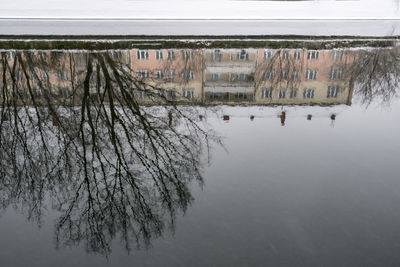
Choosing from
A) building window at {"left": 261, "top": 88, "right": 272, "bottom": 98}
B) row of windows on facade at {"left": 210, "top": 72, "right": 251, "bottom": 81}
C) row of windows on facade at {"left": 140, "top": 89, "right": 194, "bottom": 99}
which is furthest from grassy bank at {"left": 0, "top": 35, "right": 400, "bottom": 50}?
row of windows on facade at {"left": 140, "top": 89, "right": 194, "bottom": 99}

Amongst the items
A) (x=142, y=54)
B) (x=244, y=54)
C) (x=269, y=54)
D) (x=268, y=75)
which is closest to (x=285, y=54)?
(x=269, y=54)

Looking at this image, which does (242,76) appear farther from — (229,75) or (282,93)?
(282,93)

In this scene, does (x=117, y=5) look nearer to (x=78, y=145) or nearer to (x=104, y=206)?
(x=78, y=145)

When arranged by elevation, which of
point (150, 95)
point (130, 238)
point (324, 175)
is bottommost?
point (130, 238)

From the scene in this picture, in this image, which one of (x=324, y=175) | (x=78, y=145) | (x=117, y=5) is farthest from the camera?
(x=117, y=5)

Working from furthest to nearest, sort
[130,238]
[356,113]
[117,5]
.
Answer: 1. [117,5]
2. [356,113]
3. [130,238]

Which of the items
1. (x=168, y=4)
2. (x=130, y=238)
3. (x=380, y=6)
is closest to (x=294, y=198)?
(x=130, y=238)

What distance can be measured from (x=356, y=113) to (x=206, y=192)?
7.36 metres

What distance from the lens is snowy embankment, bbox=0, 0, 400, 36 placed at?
23.1 meters

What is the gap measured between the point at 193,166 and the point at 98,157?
2571mm

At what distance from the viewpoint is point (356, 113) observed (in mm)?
12766

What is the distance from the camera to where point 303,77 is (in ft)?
53.4

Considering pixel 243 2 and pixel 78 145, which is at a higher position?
pixel 243 2

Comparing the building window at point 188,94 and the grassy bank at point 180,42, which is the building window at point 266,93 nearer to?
the building window at point 188,94
